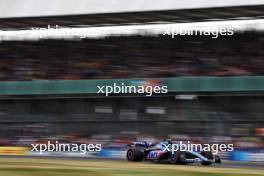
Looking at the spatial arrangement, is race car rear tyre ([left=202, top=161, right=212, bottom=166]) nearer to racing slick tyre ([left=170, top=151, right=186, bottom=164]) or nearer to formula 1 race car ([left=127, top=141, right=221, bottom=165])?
formula 1 race car ([left=127, top=141, right=221, bottom=165])

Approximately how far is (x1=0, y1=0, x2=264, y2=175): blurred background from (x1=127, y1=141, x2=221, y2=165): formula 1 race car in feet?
8.39

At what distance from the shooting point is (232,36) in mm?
22625

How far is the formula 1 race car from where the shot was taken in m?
16.8

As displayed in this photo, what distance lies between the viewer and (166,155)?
17.4 meters

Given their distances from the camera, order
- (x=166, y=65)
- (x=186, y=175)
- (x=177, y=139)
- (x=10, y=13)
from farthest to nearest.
Result: (x=10, y=13)
(x=166, y=65)
(x=177, y=139)
(x=186, y=175)

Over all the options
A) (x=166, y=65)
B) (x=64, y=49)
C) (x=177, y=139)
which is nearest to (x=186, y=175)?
(x=177, y=139)

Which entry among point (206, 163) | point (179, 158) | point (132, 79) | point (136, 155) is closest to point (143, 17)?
point (132, 79)

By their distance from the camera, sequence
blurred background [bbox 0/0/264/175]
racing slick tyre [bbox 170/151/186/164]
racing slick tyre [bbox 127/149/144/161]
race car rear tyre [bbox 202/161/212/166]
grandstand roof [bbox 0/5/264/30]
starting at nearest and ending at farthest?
race car rear tyre [bbox 202/161/212/166] → racing slick tyre [bbox 170/151/186/164] → racing slick tyre [bbox 127/149/144/161] → blurred background [bbox 0/0/264/175] → grandstand roof [bbox 0/5/264/30]

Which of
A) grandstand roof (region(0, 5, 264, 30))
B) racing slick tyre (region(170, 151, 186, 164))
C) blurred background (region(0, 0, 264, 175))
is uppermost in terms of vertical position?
grandstand roof (region(0, 5, 264, 30))

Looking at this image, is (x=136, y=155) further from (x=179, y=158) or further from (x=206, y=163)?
(x=206, y=163)

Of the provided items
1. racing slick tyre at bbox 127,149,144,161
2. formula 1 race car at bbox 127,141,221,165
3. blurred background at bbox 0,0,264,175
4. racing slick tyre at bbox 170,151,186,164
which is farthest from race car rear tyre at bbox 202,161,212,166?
blurred background at bbox 0,0,264,175

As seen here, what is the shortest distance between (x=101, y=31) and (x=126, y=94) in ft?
14.3

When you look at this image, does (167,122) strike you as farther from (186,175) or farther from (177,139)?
(186,175)

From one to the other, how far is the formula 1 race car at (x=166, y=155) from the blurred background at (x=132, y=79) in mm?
2556
